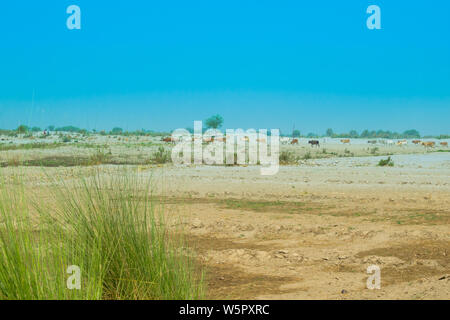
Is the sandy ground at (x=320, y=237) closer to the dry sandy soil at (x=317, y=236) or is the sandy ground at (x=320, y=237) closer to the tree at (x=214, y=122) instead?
the dry sandy soil at (x=317, y=236)

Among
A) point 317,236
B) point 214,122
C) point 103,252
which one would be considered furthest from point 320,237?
point 214,122

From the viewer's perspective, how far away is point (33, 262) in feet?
12.7

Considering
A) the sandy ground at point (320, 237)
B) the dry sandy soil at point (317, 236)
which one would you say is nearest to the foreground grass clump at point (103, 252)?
the dry sandy soil at point (317, 236)

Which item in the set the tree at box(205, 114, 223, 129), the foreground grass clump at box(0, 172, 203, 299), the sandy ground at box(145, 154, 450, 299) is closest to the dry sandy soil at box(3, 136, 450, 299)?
the sandy ground at box(145, 154, 450, 299)

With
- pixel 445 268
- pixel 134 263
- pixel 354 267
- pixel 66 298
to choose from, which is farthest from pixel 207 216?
Answer: pixel 66 298

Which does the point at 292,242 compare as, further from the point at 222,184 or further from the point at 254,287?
the point at 222,184

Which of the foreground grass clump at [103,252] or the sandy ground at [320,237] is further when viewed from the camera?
the sandy ground at [320,237]

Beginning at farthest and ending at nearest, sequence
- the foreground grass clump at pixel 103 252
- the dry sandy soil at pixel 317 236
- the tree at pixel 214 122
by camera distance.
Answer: the tree at pixel 214 122 → the dry sandy soil at pixel 317 236 → the foreground grass clump at pixel 103 252

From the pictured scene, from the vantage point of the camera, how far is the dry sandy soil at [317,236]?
6.39 metres

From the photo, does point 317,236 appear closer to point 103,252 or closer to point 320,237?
point 320,237

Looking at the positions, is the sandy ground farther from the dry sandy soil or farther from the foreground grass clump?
the foreground grass clump

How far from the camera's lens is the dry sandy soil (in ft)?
21.0

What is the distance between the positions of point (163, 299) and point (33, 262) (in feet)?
3.71
